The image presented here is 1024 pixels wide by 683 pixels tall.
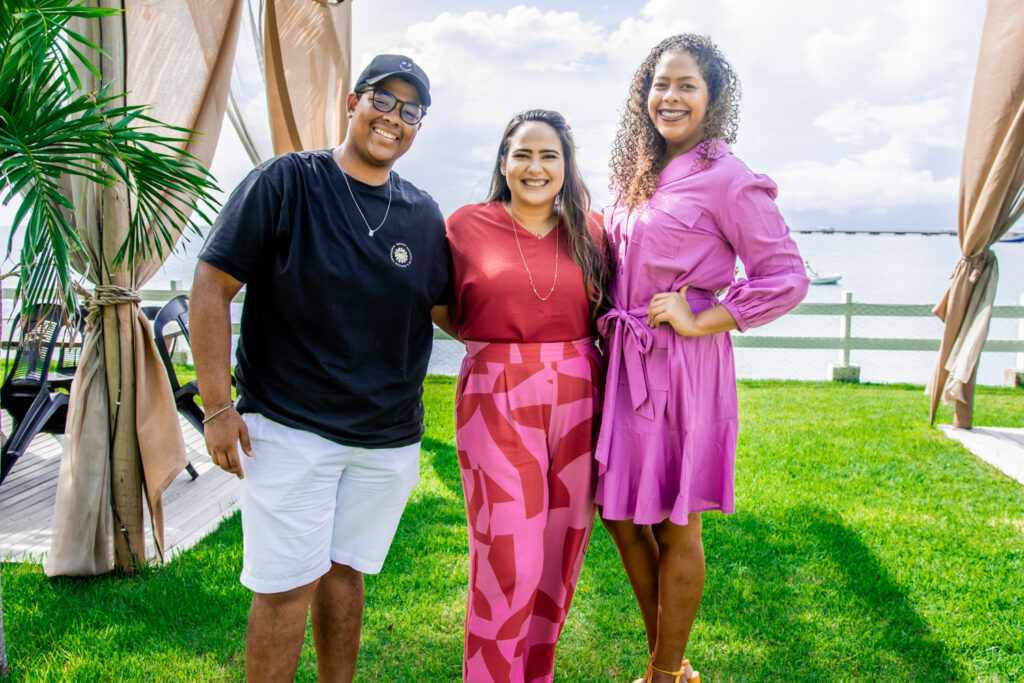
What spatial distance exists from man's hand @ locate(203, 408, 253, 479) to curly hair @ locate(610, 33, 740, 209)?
1471 millimetres

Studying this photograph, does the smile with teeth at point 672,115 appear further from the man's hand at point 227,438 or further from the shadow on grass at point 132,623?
the shadow on grass at point 132,623

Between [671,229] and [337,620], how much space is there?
1.66 m

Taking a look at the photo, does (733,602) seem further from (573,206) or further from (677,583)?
(573,206)

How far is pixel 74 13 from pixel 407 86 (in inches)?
43.6

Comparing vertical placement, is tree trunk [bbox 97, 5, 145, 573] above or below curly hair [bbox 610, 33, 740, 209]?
below

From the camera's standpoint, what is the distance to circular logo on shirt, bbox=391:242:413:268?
1.98m

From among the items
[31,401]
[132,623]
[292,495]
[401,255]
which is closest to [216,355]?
[292,495]

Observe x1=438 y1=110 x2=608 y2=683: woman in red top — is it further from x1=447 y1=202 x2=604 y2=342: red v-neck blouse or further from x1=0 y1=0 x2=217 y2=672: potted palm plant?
x1=0 y1=0 x2=217 y2=672: potted palm plant

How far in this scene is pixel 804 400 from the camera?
755cm

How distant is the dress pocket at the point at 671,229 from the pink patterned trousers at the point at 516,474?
41 centimetres

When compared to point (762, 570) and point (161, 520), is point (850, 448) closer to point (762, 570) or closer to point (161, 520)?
point (762, 570)

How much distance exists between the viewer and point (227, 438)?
1.91m

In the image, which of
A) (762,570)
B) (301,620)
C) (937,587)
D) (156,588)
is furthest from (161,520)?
(937,587)

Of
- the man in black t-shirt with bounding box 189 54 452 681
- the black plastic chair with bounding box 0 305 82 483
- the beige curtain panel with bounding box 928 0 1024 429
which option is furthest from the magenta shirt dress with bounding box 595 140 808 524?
the beige curtain panel with bounding box 928 0 1024 429
